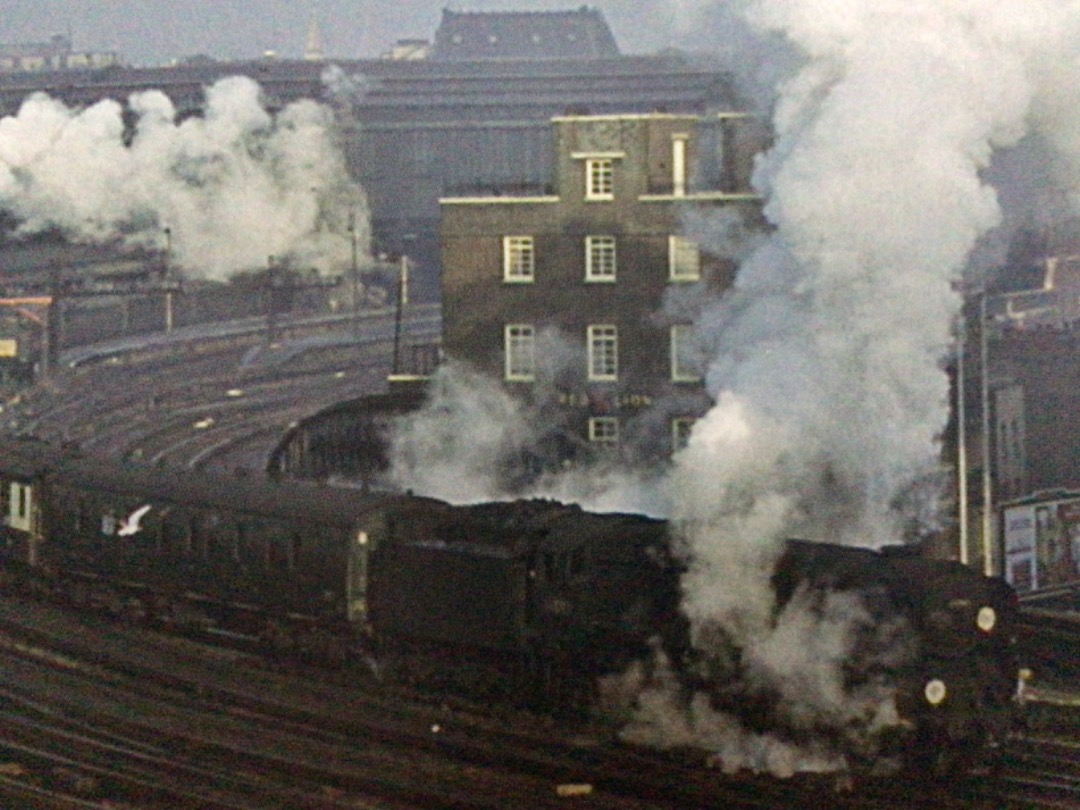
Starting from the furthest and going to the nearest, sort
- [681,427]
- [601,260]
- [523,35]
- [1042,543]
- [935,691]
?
[523,35], [601,260], [681,427], [1042,543], [935,691]

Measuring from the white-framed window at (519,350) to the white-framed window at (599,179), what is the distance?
12.6 ft

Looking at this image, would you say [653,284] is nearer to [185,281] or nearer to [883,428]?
[883,428]

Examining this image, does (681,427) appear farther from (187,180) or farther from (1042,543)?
(187,180)

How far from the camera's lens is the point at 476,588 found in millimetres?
24078

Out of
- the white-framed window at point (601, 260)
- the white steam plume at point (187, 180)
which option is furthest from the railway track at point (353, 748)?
the white steam plume at point (187, 180)

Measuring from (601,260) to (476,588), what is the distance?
20.8 metres

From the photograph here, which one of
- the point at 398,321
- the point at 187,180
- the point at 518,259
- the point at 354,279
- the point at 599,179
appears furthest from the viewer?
the point at 354,279

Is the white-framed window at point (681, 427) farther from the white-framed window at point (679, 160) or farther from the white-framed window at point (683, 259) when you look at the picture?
the white-framed window at point (679, 160)

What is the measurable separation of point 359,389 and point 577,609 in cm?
4629

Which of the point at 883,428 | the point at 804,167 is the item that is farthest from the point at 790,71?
the point at 883,428

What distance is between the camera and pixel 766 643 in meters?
20.7

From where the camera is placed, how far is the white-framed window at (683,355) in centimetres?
4219

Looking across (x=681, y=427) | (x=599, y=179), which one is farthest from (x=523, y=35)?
(x=681, y=427)

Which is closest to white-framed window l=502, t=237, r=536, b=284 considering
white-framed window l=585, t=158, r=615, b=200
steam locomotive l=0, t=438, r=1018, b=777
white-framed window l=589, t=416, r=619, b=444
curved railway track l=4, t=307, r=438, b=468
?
white-framed window l=585, t=158, r=615, b=200
